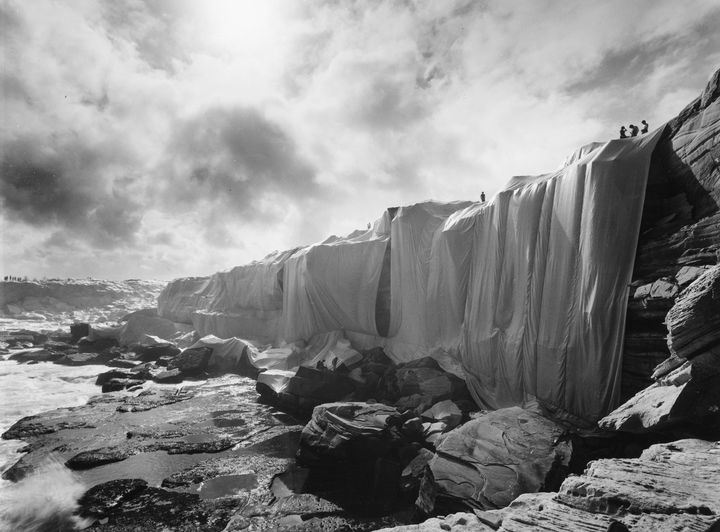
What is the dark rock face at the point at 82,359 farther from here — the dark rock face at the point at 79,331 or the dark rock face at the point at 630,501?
the dark rock face at the point at 630,501

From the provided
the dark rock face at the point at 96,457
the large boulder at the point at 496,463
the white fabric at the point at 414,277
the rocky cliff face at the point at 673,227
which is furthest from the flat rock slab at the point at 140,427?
the rocky cliff face at the point at 673,227

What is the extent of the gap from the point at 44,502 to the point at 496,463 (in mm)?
6305

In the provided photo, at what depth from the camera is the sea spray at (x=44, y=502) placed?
15.1 ft

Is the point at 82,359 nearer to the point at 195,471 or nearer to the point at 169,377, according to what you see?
the point at 169,377

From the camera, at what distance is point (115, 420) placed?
Result: 8914 millimetres

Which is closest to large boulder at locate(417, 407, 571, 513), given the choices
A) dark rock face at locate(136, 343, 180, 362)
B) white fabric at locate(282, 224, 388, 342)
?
white fabric at locate(282, 224, 388, 342)

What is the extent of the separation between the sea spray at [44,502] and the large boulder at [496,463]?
4611 mm

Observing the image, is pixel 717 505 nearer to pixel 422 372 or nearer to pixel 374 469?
pixel 374 469

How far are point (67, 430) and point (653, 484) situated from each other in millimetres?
Answer: 10777

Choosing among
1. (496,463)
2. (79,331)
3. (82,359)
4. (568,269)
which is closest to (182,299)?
(79,331)

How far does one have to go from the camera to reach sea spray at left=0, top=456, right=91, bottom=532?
4613 mm

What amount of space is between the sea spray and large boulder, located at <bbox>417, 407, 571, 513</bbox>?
15.1 feet

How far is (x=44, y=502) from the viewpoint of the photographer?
5.07 m

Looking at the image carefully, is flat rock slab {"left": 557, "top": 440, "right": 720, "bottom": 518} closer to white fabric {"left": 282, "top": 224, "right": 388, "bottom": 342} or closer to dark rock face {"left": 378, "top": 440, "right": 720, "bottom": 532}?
dark rock face {"left": 378, "top": 440, "right": 720, "bottom": 532}
